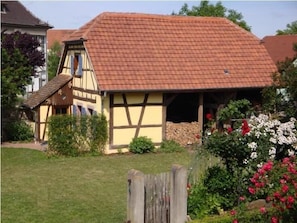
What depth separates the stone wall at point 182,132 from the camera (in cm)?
2077

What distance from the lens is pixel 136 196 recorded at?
319 inches

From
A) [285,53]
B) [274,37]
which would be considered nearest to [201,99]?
[285,53]

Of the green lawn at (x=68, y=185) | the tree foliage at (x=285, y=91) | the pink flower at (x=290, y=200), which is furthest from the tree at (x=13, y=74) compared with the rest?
the pink flower at (x=290, y=200)

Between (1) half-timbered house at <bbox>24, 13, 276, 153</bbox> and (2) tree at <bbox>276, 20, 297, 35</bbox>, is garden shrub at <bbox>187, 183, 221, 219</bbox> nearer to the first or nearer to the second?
(1) half-timbered house at <bbox>24, 13, 276, 153</bbox>

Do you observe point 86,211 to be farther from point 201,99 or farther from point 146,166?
point 201,99

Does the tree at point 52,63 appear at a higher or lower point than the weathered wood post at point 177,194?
higher

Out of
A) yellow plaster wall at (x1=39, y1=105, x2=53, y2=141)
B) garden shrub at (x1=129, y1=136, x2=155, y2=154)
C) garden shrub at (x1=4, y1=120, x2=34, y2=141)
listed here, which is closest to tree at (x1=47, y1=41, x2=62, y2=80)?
garden shrub at (x1=4, y1=120, x2=34, y2=141)

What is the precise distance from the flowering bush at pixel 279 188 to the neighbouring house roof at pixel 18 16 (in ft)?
110

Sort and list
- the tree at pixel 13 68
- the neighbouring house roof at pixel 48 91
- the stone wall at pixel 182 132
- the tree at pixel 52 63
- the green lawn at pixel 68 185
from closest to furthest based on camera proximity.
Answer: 1. the green lawn at pixel 68 185
2. the stone wall at pixel 182 132
3. the tree at pixel 13 68
4. the neighbouring house roof at pixel 48 91
5. the tree at pixel 52 63

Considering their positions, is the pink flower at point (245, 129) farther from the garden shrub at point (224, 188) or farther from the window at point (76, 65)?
the window at point (76, 65)

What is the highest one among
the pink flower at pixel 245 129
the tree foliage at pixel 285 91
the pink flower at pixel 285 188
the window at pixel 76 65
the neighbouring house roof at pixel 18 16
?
the neighbouring house roof at pixel 18 16

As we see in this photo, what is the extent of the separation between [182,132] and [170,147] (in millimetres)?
1119

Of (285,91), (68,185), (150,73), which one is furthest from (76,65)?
(285,91)

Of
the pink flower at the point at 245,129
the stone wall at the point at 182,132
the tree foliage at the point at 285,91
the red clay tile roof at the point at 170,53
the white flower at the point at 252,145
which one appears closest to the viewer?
the white flower at the point at 252,145
